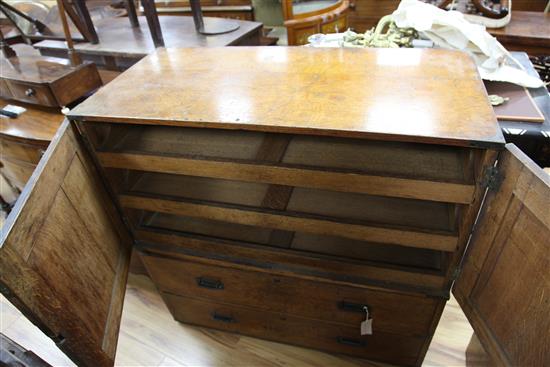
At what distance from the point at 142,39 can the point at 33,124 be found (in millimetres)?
610

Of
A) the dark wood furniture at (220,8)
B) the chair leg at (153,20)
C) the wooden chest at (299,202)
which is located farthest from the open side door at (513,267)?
the dark wood furniture at (220,8)

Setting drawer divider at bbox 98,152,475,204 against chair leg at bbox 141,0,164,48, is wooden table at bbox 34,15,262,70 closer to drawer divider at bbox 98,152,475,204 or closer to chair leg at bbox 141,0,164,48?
chair leg at bbox 141,0,164,48

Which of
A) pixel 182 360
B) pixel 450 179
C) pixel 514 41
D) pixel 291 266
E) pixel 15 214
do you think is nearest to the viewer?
pixel 15 214

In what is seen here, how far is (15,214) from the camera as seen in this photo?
643 millimetres

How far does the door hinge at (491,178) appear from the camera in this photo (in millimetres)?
700

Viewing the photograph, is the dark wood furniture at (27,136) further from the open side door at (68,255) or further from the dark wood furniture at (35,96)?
the open side door at (68,255)

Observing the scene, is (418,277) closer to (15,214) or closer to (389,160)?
(389,160)

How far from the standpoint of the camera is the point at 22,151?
1485mm

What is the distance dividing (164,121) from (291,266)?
538 mm

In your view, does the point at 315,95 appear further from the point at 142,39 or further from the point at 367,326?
the point at 142,39

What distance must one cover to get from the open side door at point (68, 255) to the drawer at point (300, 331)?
1.46 feet

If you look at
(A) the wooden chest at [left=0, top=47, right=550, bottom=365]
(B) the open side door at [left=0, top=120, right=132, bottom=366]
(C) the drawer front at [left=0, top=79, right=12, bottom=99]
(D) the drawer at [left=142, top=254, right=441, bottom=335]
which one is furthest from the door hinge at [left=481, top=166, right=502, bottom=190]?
(C) the drawer front at [left=0, top=79, right=12, bottom=99]

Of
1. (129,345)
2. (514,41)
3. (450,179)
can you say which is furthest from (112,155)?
(514,41)

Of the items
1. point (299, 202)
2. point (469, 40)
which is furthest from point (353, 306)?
point (469, 40)
